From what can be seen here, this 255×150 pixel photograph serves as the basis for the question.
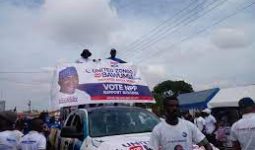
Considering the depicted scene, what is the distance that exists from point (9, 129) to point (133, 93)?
4.12 m

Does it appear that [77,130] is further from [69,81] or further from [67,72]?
[67,72]

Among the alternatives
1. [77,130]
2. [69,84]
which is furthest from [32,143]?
[69,84]

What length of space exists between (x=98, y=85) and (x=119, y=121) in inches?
89.3

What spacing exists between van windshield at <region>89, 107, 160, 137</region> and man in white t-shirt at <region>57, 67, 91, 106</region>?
5.47ft

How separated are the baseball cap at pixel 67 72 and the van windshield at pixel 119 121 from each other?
215 centimetres

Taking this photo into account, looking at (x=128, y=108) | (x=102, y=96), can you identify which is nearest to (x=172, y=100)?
(x=128, y=108)

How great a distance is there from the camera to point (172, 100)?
18.1 feet

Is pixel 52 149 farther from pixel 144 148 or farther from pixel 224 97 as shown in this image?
pixel 224 97

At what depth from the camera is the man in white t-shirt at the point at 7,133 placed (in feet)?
21.7

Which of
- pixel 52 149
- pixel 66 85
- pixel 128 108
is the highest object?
pixel 66 85

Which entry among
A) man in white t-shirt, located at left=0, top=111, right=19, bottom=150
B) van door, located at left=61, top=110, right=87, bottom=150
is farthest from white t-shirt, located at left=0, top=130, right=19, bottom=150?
van door, located at left=61, top=110, right=87, bottom=150

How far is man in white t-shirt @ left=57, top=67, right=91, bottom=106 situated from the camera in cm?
1001

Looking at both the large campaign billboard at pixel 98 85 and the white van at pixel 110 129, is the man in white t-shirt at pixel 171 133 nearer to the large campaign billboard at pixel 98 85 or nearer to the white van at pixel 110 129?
the white van at pixel 110 129

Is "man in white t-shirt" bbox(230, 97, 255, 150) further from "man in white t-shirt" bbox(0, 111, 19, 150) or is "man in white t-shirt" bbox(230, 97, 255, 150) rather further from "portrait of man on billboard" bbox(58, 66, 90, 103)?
"portrait of man on billboard" bbox(58, 66, 90, 103)
